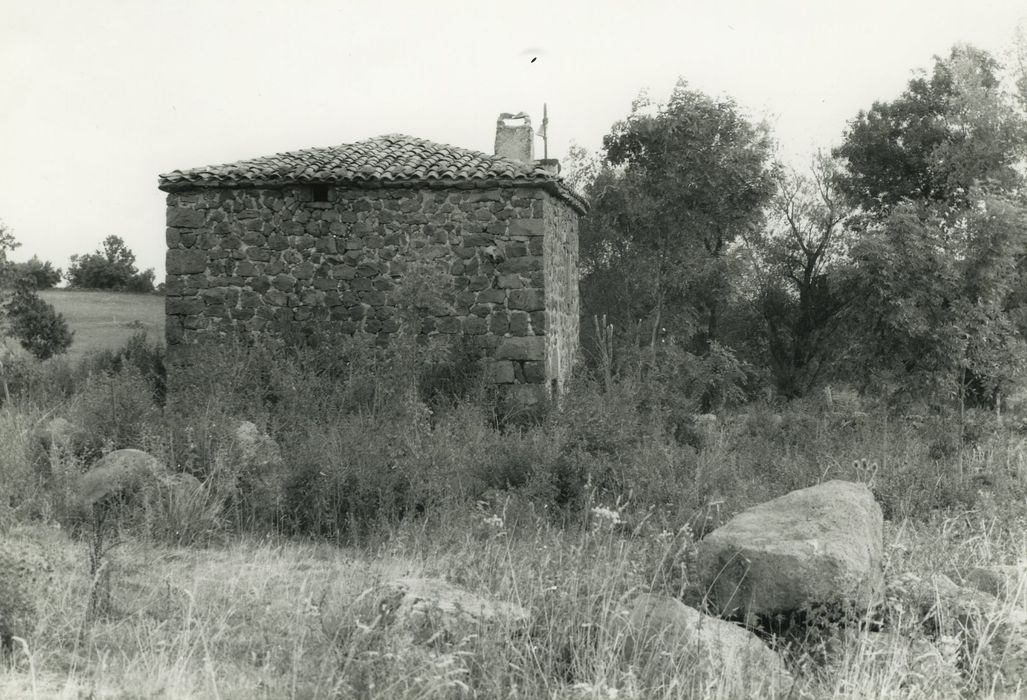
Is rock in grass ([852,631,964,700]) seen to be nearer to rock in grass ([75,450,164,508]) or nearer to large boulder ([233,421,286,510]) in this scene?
large boulder ([233,421,286,510])

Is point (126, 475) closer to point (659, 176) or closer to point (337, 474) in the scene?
point (337, 474)

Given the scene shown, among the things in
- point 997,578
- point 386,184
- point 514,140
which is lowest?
point 997,578

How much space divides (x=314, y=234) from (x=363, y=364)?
244 cm

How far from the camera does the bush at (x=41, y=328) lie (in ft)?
67.9

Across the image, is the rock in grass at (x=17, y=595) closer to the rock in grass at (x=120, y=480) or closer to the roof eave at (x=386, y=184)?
the rock in grass at (x=120, y=480)

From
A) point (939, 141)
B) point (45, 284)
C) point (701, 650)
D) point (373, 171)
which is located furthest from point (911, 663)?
point (45, 284)

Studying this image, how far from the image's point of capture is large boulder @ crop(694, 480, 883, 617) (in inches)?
195

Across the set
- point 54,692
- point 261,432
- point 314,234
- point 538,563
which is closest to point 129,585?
point 54,692

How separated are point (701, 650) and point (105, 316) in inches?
829

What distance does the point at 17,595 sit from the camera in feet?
15.6

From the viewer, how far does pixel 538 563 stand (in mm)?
5562

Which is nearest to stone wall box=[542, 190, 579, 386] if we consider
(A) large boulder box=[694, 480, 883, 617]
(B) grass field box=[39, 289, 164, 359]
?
(B) grass field box=[39, 289, 164, 359]

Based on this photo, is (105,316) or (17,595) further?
(105,316)

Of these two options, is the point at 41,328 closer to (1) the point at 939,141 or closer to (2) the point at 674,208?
(2) the point at 674,208
